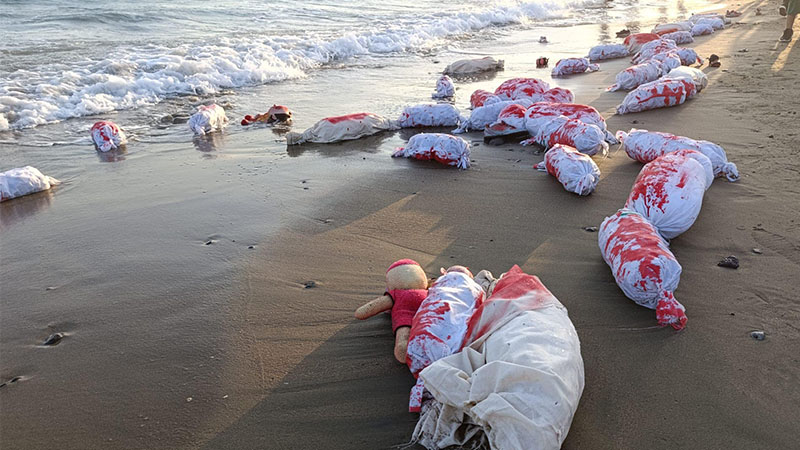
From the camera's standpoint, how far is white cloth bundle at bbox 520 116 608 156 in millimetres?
6031

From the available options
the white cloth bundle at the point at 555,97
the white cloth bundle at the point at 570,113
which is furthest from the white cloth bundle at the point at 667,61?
the white cloth bundle at the point at 570,113

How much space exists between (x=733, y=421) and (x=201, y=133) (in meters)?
6.82

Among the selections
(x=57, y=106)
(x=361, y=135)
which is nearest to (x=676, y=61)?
(x=361, y=135)

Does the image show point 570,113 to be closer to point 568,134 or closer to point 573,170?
point 568,134

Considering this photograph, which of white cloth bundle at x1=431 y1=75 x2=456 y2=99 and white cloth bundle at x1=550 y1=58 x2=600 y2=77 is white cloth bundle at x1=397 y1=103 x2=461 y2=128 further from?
white cloth bundle at x1=550 y1=58 x2=600 y2=77

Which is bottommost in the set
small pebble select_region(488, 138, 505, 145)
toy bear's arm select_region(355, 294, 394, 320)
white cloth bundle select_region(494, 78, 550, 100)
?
toy bear's arm select_region(355, 294, 394, 320)

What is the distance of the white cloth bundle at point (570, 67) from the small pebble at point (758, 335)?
842cm

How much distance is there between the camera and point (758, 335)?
9.93 feet

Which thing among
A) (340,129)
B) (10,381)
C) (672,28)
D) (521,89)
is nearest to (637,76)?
(521,89)

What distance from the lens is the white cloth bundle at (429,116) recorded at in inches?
300

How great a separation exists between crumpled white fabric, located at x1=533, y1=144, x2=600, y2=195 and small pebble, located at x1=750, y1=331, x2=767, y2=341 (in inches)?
87.3

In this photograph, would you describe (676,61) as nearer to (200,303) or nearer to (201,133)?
(201,133)

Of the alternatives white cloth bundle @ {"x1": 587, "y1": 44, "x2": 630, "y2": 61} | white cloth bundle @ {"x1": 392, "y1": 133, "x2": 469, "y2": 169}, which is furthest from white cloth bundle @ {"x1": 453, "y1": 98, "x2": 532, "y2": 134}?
white cloth bundle @ {"x1": 587, "y1": 44, "x2": 630, "y2": 61}

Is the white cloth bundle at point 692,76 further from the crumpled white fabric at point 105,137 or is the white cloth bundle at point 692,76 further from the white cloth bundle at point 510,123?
the crumpled white fabric at point 105,137
